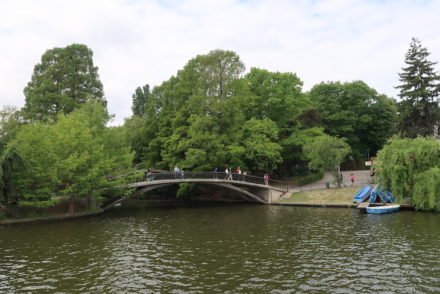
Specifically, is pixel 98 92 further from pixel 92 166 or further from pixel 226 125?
pixel 92 166

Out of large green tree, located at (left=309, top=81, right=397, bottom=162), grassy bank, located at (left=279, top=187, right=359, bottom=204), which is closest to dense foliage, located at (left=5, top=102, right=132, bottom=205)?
grassy bank, located at (left=279, top=187, right=359, bottom=204)

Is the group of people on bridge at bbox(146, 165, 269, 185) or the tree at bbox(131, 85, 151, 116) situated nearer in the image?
the group of people on bridge at bbox(146, 165, 269, 185)

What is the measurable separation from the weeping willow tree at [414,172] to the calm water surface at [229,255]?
1940 millimetres

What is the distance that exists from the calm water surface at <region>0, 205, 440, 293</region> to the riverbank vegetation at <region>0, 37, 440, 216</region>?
4.70 metres

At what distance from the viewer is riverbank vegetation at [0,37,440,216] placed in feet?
107

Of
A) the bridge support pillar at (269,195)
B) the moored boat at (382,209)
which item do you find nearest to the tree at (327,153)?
the bridge support pillar at (269,195)

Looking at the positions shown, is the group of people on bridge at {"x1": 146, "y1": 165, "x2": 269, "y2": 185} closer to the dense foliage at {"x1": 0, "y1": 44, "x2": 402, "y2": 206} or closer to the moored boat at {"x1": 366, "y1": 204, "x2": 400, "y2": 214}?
the dense foliage at {"x1": 0, "y1": 44, "x2": 402, "y2": 206}

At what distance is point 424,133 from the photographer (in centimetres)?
4403

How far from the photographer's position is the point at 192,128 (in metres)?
45.3

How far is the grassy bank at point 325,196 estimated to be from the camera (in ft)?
127

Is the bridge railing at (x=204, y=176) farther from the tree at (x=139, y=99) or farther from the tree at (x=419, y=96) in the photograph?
the tree at (x=139, y=99)

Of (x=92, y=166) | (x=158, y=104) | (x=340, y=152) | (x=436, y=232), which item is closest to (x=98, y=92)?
(x=158, y=104)

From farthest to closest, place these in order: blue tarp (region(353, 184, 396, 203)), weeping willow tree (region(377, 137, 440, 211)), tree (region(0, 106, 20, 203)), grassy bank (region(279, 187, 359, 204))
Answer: grassy bank (region(279, 187, 359, 204)), blue tarp (region(353, 184, 396, 203)), weeping willow tree (region(377, 137, 440, 211)), tree (region(0, 106, 20, 203))

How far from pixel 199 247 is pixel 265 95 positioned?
3355cm
